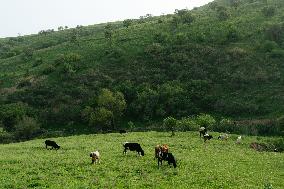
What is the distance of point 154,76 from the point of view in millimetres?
95562

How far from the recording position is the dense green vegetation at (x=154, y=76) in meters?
78.4

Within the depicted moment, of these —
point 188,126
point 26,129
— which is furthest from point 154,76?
A: point 26,129

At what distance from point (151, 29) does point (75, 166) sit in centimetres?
9617

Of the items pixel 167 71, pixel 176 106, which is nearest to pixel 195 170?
pixel 176 106

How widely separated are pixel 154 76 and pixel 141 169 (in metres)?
67.0

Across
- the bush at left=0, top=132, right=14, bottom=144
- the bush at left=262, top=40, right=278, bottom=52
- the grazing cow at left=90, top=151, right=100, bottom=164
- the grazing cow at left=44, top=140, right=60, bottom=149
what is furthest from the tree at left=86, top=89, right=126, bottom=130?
the bush at left=262, top=40, right=278, bottom=52

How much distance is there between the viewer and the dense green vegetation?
78375 mm

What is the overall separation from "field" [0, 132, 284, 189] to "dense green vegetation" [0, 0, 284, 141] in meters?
26.3

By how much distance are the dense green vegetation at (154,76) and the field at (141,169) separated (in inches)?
1036

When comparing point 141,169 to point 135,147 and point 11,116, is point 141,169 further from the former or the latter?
point 11,116

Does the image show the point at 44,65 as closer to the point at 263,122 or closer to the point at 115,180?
the point at 263,122

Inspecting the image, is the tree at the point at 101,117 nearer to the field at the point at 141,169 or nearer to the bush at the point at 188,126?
the bush at the point at 188,126

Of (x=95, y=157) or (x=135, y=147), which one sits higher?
(x=95, y=157)

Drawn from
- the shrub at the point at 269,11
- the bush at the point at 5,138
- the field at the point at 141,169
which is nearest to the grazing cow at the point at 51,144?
the field at the point at 141,169
